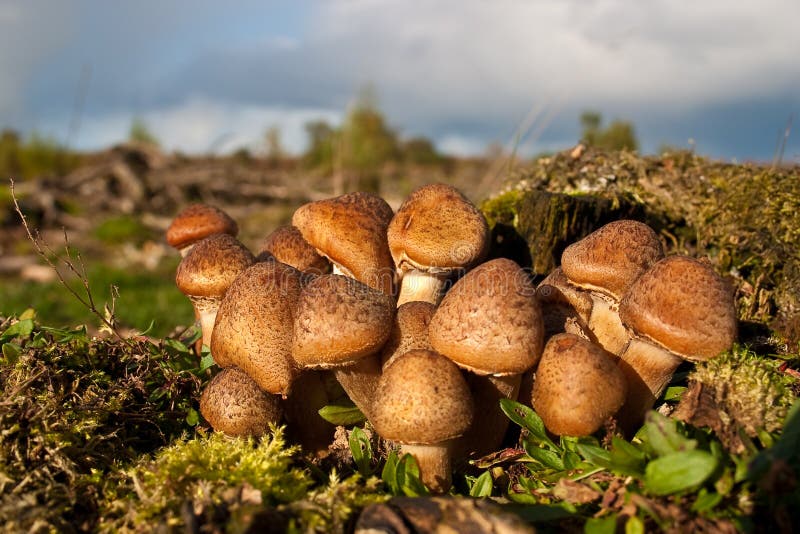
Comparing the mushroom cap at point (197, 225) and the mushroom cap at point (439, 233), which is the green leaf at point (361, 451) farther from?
the mushroom cap at point (197, 225)

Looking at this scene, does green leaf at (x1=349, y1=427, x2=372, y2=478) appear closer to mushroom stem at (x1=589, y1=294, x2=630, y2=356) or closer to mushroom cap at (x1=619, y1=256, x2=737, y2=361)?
mushroom stem at (x1=589, y1=294, x2=630, y2=356)

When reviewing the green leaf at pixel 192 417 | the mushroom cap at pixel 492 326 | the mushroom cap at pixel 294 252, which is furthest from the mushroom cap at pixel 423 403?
the mushroom cap at pixel 294 252

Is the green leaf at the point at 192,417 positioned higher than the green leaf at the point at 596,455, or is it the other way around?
the green leaf at the point at 596,455

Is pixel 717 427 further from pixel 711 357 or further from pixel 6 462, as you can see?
pixel 6 462

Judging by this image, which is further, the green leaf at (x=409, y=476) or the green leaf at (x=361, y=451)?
the green leaf at (x=361, y=451)

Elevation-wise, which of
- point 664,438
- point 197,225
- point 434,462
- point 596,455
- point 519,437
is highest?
point 197,225

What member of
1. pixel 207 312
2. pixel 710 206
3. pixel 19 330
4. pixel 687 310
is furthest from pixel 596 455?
pixel 19 330

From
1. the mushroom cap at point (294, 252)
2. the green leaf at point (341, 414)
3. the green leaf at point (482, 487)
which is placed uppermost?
the mushroom cap at point (294, 252)

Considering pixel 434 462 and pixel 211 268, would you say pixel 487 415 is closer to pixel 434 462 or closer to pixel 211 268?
pixel 434 462
